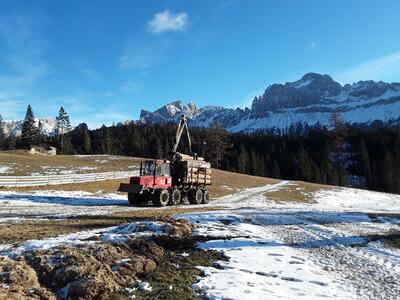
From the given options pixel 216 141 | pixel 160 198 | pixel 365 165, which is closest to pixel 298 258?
pixel 160 198

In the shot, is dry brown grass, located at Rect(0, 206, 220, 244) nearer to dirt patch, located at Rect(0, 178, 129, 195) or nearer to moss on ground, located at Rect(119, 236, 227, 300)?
moss on ground, located at Rect(119, 236, 227, 300)

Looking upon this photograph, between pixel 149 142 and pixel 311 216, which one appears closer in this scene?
pixel 311 216

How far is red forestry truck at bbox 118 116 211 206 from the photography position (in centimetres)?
3048

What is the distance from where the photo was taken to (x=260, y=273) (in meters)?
11.2

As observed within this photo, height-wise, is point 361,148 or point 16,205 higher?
point 361,148

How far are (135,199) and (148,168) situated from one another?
8.13 feet

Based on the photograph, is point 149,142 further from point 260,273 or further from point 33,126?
point 260,273

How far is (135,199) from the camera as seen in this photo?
31406mm

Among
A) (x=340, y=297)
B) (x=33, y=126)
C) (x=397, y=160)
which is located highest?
(x=33, y=126)

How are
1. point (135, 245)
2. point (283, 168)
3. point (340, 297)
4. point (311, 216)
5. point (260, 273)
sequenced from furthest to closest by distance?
point (283, 168), point (311, 216), point (135, 245), point (260, 273), point (340, 297)

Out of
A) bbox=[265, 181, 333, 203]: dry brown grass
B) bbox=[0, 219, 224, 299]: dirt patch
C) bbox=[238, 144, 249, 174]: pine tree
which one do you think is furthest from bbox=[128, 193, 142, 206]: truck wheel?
bbox=[238, 144, 249, 174]: pine tree

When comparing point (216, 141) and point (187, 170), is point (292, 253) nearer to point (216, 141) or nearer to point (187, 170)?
point (187, 170)

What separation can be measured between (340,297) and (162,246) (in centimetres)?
589

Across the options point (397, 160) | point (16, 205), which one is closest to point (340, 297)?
point (16, 205)
